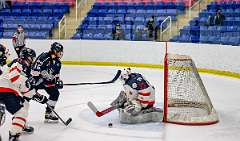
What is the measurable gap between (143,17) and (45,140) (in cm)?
944

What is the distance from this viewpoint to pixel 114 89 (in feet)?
28.3

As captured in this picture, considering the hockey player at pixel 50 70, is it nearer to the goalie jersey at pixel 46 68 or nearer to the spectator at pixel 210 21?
the goalie jersey at pixel 46 68

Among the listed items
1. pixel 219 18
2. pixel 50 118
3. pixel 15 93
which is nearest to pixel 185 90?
pixel 50 118

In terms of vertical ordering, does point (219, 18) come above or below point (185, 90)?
above

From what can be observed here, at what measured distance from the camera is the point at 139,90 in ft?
19.2

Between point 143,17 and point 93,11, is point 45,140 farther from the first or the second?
point 93,11

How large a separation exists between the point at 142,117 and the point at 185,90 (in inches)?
35.8

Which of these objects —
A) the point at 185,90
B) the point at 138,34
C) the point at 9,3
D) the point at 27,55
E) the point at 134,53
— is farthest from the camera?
the point at 9,3

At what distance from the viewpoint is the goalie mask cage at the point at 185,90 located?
623 centimetres

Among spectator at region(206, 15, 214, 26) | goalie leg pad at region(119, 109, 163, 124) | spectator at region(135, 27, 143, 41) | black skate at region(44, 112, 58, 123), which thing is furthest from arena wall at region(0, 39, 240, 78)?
black skate at region(44, 112, 58, 123)

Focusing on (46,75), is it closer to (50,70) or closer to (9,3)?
(50,70)

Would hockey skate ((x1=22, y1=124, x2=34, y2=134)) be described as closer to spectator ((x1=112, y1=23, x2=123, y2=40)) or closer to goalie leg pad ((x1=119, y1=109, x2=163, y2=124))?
goalie leg pad ((x1=119, y1=109, x2=163, y2=124))

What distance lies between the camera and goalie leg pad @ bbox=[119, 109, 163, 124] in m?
5.84

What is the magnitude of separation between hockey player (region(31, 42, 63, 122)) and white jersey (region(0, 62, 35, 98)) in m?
0.80
